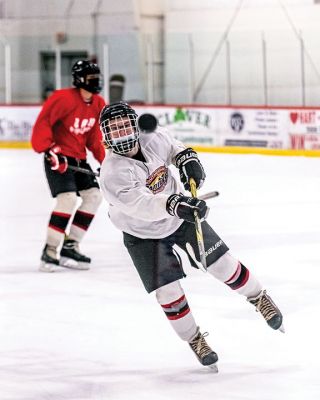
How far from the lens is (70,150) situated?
492 centimetres

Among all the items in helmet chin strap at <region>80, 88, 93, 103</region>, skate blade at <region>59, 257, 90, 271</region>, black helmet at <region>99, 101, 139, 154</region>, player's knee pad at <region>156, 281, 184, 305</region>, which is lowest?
skate blade at <region>59, 257, 90, 271</region>

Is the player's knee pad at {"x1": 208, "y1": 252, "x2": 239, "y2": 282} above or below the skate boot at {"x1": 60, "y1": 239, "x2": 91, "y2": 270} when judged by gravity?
above

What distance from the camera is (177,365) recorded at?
9.97 ft

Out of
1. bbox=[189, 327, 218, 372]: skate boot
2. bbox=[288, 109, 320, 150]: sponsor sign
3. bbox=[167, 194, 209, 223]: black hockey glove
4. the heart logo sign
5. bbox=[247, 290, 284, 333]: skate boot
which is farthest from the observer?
the heart logo sign

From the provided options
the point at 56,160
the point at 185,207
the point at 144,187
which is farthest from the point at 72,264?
the point at 185,207

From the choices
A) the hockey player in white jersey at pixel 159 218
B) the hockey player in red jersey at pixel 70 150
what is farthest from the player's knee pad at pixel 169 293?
the hockey player in red jersey at pixel 70 150

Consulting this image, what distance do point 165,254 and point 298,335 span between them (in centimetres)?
67

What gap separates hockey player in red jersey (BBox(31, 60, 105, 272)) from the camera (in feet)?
15.7

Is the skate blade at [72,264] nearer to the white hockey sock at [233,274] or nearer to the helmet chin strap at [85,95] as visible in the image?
the helmet chin strap at [85,95]

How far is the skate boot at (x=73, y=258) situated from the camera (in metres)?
4.89

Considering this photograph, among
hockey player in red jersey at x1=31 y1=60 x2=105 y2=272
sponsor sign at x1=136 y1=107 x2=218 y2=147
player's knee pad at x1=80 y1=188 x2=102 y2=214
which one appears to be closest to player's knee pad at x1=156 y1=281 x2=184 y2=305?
hockey player in red jersey at x1=31 y1=60 x2=105 y2=272

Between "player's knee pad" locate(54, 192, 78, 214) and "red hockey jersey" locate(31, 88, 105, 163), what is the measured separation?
208mm

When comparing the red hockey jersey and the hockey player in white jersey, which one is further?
the red hockey jersey

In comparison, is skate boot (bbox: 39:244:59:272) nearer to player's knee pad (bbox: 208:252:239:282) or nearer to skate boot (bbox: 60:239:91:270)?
skate boot (bbox: 60:239:91:270)
